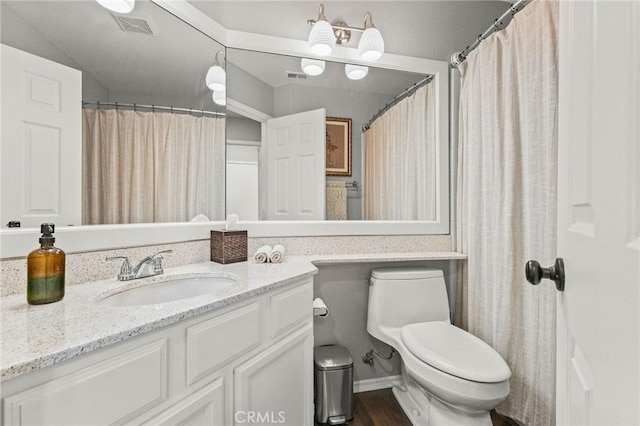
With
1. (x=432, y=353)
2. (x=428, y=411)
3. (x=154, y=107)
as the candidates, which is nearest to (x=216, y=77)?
(x=154, y=107)

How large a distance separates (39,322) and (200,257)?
741 mm

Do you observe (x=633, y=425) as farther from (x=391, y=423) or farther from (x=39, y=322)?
(x=391, y=423)

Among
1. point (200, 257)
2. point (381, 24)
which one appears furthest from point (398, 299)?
point (381, 24)

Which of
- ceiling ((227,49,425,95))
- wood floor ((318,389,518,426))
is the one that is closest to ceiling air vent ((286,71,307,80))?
ceiling ((227,49,425,95))

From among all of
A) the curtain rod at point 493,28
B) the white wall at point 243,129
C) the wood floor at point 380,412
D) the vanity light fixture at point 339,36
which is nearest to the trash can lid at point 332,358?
the wood floor at point 380,412

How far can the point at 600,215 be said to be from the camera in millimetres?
398

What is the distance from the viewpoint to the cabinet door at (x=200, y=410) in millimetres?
725

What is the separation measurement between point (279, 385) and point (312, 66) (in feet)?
5.41

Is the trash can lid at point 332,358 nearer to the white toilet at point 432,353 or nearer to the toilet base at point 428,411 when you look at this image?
the white toilet at point 432,353

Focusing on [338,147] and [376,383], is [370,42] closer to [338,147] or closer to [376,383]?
[338,147]

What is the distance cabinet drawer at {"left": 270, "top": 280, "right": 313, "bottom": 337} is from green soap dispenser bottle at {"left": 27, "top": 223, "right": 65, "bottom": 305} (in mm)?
622

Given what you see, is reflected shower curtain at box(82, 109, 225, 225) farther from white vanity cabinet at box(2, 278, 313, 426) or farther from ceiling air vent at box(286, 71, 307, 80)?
white vanity cabinet at box(2, 278, 313, 426)

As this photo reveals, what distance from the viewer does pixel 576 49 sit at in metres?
0.51

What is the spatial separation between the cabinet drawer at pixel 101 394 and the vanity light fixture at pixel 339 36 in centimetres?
157
